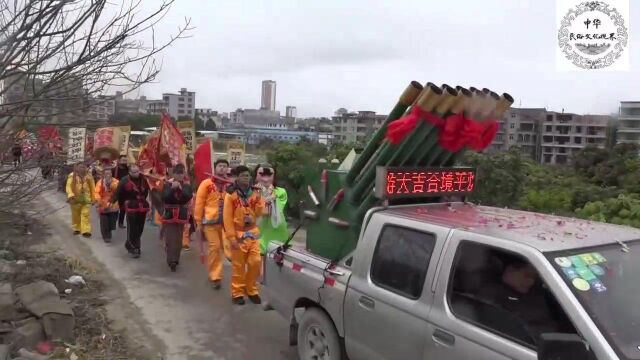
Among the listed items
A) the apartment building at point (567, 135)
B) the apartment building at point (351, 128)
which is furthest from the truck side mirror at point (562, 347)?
the apartment building at point (351, 128)

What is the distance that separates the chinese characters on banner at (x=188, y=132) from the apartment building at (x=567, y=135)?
24.4 ft

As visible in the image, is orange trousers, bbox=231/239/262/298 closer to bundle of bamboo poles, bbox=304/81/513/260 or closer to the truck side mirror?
bundle of bamboo poles, bbox=304/81/513/260


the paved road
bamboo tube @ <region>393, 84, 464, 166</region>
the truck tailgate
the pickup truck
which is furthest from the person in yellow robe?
bamboo tube @ <region>393, 84, 464, 166</region>

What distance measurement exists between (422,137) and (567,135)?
9020 millimetres

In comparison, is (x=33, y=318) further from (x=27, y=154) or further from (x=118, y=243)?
(x=118, y=243)

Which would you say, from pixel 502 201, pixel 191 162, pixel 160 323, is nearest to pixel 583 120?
pixel 502 201

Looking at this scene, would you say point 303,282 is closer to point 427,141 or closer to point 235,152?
point 427,141

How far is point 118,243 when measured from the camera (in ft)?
31.7

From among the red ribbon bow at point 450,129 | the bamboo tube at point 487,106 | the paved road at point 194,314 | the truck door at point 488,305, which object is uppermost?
the bamboo tube at point 487,106

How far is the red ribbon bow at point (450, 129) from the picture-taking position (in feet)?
12.1

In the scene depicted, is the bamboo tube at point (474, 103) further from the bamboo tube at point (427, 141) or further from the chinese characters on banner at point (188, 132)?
the chinese characters on banner at point (188, 132)

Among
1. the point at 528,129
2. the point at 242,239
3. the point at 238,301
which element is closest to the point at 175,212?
the point at 242,239

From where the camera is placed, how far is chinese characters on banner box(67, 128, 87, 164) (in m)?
4.45

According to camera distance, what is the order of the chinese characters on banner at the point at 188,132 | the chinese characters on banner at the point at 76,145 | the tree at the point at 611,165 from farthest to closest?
the chinese characters on banner at the point at 188,132 < the tree at the point at 611,165 < the chinese characters on banner at the point at 76,145
